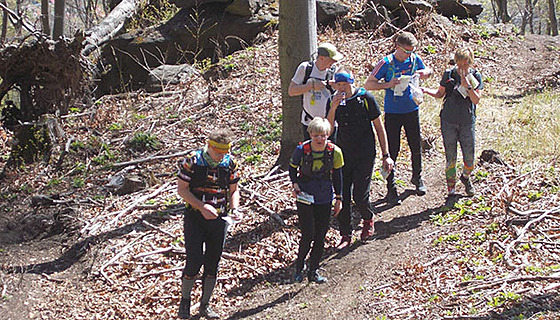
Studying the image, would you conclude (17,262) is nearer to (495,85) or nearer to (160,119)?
(160,119)

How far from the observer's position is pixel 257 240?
6.87 metres

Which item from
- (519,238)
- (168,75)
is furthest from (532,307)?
(168,75)

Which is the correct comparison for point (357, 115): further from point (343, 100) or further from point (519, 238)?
point (519, 238)

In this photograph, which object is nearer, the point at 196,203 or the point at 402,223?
the point at 196,203

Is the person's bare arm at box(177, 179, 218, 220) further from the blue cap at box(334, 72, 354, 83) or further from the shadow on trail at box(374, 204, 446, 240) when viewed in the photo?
the shadow on trail at box(374, 204, 446, 240)

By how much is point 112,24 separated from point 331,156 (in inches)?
411

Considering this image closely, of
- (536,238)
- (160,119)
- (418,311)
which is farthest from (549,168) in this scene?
(160,119)

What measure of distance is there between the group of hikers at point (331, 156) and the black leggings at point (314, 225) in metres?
0.01

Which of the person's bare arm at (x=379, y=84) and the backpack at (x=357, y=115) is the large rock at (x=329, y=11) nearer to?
the person's bare arm at (x=379, y=84)

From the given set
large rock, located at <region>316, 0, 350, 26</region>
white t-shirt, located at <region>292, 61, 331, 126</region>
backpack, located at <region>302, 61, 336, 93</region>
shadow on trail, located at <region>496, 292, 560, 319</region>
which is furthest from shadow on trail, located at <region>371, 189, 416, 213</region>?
large rock, located at <region>316, 0, 350, 26</region>

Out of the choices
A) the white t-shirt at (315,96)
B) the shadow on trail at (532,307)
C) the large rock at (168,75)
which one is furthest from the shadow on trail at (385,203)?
the large rock at (168,75)

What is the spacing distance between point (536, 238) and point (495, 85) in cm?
714

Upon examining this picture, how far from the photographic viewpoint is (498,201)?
648 cm

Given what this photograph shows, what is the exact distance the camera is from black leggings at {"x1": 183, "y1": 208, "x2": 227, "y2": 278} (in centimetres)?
530
